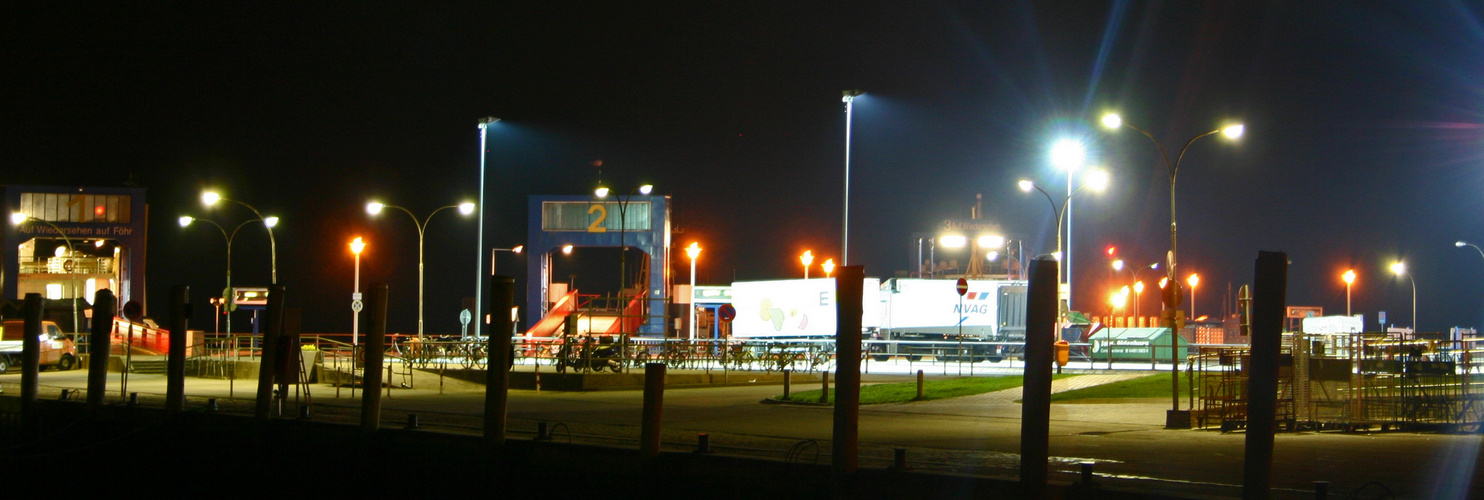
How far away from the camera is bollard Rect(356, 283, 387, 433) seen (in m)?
14.4

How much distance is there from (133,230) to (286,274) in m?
16.1

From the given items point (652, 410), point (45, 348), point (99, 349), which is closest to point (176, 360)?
point (99, 349)

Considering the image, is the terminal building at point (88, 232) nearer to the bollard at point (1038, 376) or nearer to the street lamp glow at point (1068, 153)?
the street lamp glow at point (1068, 153)

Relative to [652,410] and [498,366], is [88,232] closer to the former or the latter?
[498,366]

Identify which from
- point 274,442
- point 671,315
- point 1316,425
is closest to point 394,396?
point 274,442

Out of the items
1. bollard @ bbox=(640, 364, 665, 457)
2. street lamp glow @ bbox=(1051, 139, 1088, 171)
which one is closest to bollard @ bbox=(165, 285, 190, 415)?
bollard @ bbox=(640, 364, 665, 457)

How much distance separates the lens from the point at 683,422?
58.9ft

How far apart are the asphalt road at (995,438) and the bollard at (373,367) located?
3.20ft

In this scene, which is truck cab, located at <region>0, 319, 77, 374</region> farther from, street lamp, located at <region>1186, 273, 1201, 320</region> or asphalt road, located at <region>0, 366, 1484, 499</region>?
street lamp, located at <region>1186, 273, 1201, 320</region>

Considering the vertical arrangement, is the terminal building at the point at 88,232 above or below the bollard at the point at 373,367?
Answer: above

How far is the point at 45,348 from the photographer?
34.7m

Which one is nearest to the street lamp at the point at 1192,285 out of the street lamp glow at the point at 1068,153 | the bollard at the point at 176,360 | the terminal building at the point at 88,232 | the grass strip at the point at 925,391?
the street lamp glow at the point at 1068,153

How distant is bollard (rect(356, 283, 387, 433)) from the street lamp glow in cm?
2574

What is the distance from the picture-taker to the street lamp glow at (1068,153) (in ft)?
118
